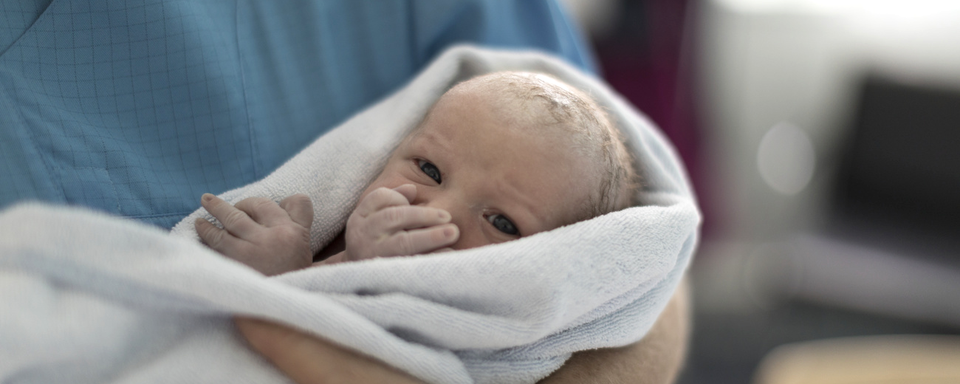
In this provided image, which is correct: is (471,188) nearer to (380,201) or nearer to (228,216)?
(380,201)

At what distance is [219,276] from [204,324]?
0.24 feet

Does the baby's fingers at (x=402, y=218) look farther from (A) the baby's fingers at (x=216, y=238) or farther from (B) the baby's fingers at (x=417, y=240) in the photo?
(A) the baby's fingers at (x=216, y=238)

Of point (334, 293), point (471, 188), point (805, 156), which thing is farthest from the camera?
point (805, 156)

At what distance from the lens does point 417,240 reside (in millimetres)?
681

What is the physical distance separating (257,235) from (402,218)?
163 mm

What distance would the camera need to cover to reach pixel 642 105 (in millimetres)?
2031

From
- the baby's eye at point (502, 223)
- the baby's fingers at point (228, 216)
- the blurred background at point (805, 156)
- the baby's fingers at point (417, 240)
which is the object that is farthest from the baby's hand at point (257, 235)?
the blurred background at point (805, 156)

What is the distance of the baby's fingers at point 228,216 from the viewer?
0.70 metres

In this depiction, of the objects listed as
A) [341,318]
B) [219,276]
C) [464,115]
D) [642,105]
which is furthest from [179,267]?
[642,105]

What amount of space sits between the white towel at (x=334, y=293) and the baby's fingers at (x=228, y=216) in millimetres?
44

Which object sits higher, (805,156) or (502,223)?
(502,223)

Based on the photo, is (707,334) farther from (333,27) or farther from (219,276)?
(219,276)

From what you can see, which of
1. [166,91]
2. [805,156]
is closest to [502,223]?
[166,91]

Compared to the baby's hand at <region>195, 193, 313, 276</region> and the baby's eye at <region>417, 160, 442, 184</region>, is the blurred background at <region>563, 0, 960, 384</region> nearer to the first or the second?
the baby's eye at <region>417, 160, 442, 184</region>
